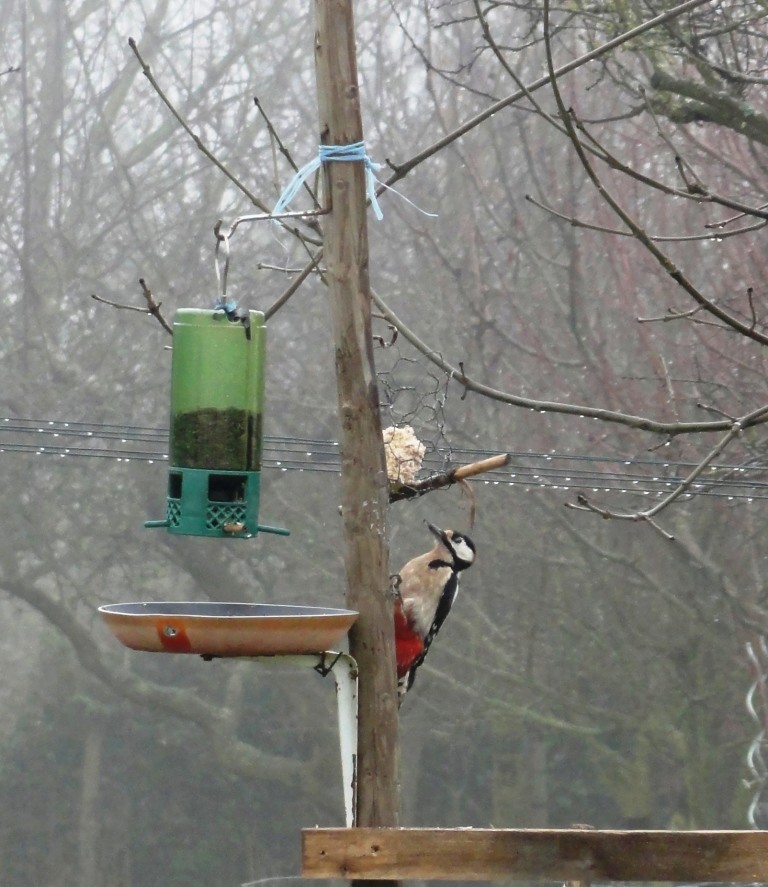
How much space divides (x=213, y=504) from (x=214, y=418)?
0.15 metres

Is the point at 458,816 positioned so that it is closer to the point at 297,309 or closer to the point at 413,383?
the point at 413,383

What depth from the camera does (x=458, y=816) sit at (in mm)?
9219

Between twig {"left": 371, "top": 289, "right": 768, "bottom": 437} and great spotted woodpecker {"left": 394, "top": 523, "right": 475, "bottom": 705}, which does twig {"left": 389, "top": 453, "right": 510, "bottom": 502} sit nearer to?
twig {"left": 371, "top": 289, "right": 768, "bottom": 437}

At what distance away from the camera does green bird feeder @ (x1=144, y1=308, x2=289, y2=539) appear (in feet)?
7.05

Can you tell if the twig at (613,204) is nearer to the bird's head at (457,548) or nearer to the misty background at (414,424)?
the bird's head at (457,548)

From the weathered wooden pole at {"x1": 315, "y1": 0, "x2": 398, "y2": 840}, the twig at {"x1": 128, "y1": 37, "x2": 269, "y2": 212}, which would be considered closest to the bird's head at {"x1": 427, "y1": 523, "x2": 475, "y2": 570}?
the twig at {"x1": 128, "y1": 37, "x2": 269, "y2": 212}

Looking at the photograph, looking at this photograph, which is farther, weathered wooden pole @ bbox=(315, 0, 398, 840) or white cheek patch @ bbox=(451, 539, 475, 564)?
white cheek patch @ bbox=(451, 539, 475, 564)

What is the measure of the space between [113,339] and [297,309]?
1.27 meters

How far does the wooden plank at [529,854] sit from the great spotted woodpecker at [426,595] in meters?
1.32

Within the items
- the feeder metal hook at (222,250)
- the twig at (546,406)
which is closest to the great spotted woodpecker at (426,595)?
the twig at (546,406)

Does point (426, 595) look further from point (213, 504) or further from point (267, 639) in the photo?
point (267, 639)

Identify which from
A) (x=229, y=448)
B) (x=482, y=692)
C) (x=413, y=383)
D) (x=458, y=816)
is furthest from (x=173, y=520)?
(x=458, y=816)

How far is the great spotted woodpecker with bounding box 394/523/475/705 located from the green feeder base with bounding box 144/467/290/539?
0.85 metres

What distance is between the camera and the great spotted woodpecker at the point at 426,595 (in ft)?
9.89
